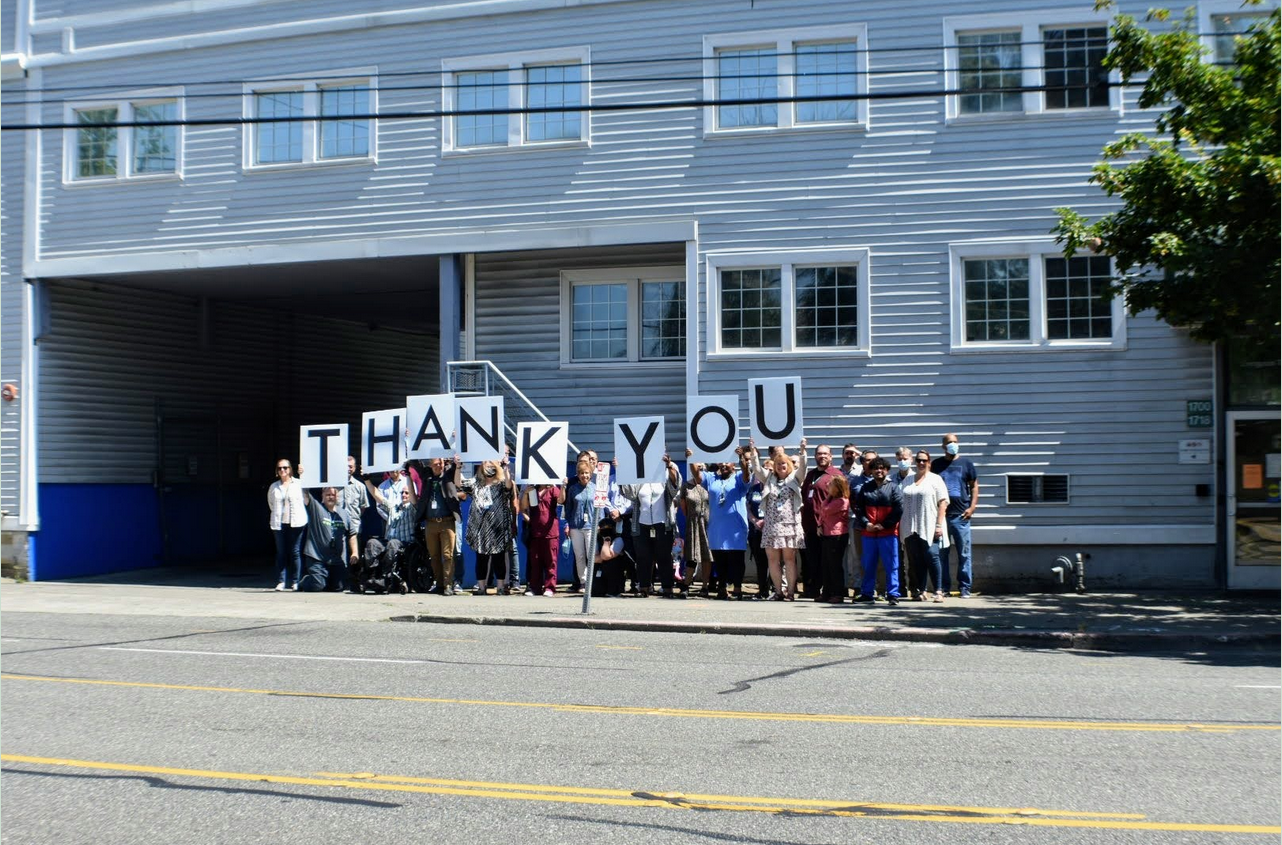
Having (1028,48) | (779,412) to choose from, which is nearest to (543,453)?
(779,412)

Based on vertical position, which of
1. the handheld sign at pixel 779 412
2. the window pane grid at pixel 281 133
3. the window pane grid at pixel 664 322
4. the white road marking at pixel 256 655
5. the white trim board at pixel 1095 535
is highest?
the window pane grid at pixel 281 133

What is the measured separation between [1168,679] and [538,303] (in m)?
12.1

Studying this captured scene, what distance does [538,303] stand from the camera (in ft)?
66.6

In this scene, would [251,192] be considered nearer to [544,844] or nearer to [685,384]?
[685,384]

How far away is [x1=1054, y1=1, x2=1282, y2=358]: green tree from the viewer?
13656 millimetres

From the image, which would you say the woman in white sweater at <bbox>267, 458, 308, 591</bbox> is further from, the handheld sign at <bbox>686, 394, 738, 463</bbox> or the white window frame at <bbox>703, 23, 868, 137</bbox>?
the white window frame at <bbox>703, 23, 868, 137</bbox>

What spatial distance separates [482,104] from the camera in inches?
792

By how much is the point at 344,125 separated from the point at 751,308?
733 centimetres

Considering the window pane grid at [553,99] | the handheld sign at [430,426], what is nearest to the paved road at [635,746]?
the handheld sign at [430,426]

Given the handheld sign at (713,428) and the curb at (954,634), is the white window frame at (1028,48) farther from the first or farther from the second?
the curb at (954,634)

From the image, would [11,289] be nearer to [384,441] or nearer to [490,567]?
[384,441]

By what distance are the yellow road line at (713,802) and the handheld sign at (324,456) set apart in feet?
38.2

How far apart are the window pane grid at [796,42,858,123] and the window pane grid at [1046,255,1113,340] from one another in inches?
148

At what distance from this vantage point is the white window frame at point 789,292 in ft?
60.9
